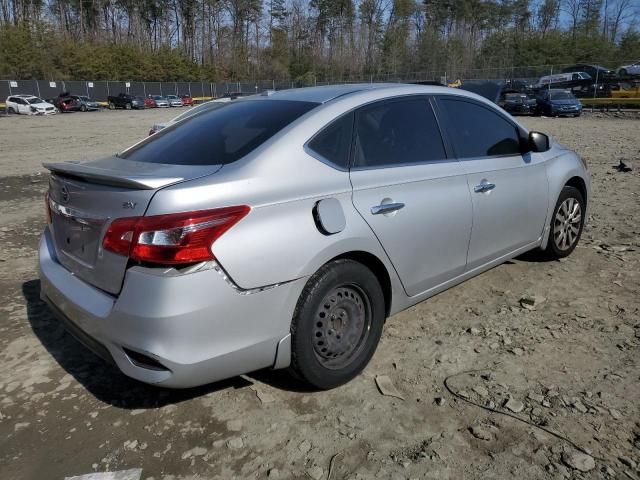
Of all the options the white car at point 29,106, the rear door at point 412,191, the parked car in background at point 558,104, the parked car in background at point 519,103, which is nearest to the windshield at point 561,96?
the parked car in background at point 558,104

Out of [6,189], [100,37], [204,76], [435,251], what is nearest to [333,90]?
[435,251]

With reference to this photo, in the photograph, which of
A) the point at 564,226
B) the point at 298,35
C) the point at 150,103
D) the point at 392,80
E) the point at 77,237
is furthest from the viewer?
the point at 298,35

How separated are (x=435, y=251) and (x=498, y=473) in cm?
144

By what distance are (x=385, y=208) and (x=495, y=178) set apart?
1.26m

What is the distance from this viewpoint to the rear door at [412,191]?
311 centimetres

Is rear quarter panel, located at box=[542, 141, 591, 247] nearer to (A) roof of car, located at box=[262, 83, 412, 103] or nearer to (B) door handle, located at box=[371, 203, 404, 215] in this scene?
(A) roof of car, located at box=[262, 83, 412, 103]

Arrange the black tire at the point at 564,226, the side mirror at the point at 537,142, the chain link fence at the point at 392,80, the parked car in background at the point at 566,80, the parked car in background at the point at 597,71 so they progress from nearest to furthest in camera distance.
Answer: the side mirror at the point at 537,142 < the black tire at the point at 564,226 < the chain link fence at the point at 392,80 < the parked car in background at the point at 597,71 < the parked car in background at the point at 566,80

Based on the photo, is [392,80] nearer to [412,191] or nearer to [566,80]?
[566,80]

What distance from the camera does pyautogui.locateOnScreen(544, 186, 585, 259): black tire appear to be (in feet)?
15.8

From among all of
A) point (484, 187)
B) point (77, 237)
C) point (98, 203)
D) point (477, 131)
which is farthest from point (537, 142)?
point (77, 237)

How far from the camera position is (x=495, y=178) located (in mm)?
3928

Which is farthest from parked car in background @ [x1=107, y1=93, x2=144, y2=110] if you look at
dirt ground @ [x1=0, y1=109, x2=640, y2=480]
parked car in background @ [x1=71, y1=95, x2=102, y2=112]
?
dirt ground @ [x1=0, y1=109, x2=640, y2=480]

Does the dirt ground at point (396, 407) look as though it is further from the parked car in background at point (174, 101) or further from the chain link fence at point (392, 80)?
the parked car in background at point (174, 101)

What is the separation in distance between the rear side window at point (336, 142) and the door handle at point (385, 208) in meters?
0.29
